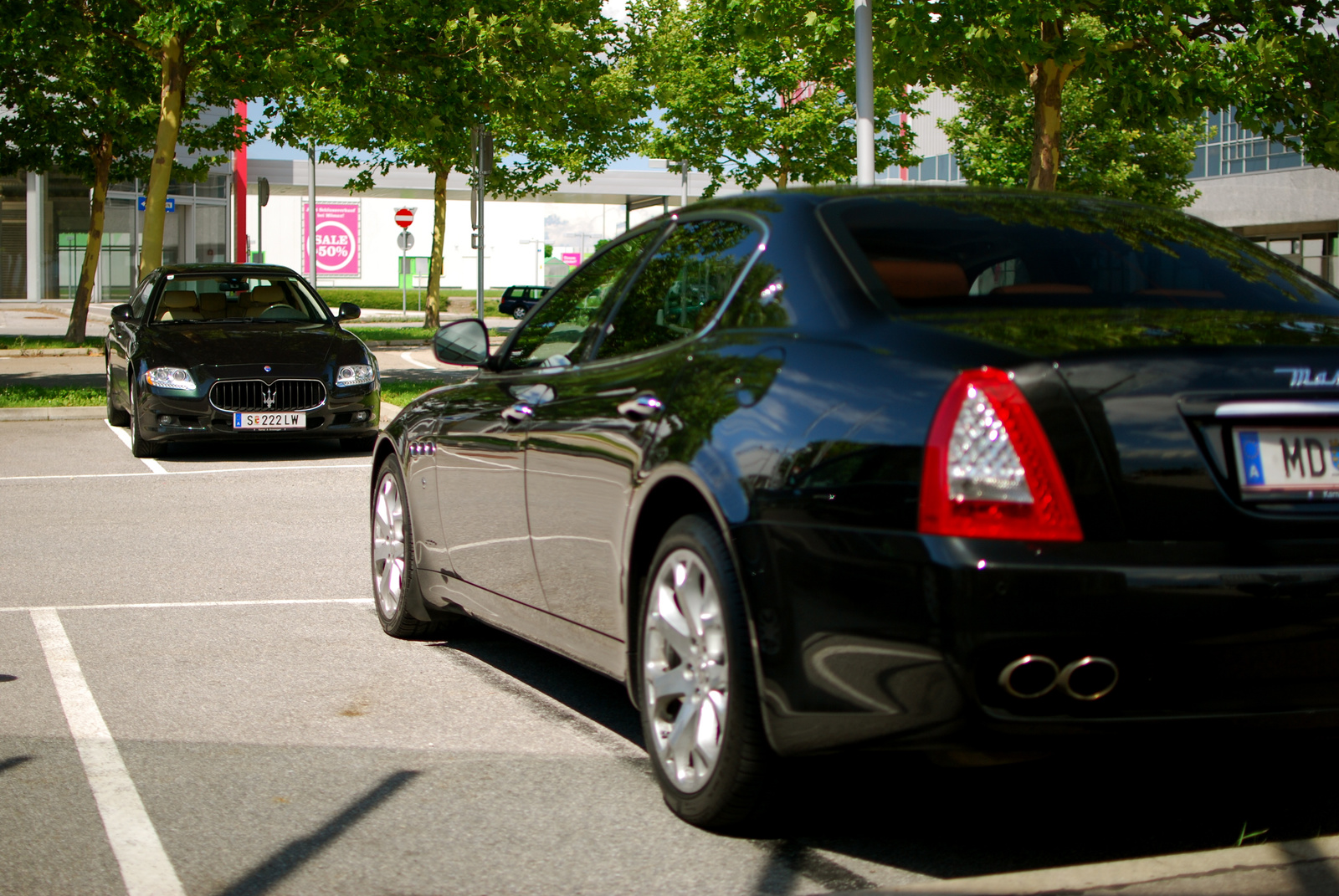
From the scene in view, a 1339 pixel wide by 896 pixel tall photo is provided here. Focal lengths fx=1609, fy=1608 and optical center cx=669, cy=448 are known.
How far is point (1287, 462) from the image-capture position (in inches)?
126

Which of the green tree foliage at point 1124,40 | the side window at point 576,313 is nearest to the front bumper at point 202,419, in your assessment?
the side window at point 576,313

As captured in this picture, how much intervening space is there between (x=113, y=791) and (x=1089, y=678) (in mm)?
2546

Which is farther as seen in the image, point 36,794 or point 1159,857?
point 36,794

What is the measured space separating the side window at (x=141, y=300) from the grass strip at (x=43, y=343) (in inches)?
480

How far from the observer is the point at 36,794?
164 inches

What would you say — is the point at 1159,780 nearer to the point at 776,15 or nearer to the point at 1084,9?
the point at 1084,9

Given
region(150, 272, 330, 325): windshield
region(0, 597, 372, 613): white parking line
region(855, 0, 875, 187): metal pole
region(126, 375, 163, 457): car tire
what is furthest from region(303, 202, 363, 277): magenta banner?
region(0, 597, 372, 613): white parking line

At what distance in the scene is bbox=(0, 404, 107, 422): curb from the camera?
15586 mm

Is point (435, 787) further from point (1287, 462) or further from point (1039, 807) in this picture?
point (1287, 462)

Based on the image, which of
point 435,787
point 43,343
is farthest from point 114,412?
point 43,343

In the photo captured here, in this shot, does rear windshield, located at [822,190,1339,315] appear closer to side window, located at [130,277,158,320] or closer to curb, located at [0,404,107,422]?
side window, located at [130,277,158,320]

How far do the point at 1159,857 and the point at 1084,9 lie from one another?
1528cm

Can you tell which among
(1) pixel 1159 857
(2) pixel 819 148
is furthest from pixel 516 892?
(2) pixel 819 148

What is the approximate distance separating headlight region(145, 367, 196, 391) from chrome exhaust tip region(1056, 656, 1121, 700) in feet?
34.0
